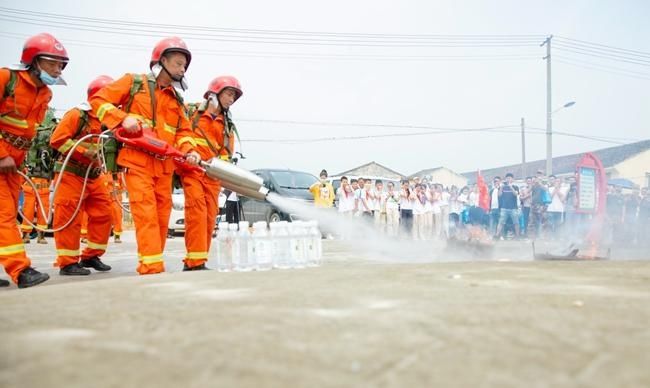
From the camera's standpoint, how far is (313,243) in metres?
5.39

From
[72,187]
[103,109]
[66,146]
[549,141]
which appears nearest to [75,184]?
[72,187]

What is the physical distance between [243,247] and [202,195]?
2.86 feet

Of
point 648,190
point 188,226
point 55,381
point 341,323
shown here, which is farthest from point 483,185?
point 55,381

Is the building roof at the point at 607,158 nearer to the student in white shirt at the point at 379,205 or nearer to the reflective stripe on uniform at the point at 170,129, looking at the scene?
the student in white shirt at the point at 379,205

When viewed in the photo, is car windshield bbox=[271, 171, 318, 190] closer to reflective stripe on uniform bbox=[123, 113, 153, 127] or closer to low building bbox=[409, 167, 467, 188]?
reflective stripe on uniform bbox=[123, 113, 153, 127]

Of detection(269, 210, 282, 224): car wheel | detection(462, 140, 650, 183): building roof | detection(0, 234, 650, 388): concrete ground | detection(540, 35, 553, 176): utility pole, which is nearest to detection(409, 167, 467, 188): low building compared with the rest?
detection(462, 140, 650, 183): building roof

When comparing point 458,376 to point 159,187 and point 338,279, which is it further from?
point 159,187

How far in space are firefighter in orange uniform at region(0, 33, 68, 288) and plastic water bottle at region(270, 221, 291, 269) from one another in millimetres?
2134

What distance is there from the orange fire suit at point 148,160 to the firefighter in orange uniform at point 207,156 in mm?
377

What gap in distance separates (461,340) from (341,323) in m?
0.54

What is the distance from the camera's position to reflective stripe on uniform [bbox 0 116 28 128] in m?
4.45

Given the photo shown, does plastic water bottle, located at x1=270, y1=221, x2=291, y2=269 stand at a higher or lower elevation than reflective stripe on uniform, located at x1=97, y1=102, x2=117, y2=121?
lower

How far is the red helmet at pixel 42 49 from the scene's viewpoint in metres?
4.61

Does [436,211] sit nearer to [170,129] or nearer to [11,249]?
[170,129]
